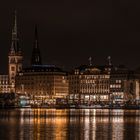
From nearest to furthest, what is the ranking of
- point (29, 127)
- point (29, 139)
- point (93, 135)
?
point (29, 139) → point (93, 135) → point (29, 127)

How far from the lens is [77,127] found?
83.2 metres

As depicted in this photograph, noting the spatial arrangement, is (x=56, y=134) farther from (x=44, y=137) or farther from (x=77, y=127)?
(x=77, y=127)

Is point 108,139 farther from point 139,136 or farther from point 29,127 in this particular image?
point 29,127

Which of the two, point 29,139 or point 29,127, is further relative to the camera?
point 29,127

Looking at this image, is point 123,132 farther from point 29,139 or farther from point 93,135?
point 29,139

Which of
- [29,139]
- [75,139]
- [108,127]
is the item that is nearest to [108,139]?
[75,139]

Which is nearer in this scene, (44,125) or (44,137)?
(44,137)

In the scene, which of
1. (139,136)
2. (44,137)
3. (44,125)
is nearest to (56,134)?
(44,137)

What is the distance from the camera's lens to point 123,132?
7481cm

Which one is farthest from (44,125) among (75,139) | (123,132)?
(75,139)

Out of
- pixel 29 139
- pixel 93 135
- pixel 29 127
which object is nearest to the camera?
pixel 29 139

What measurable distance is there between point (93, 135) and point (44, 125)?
1554 cm

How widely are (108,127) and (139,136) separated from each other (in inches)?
553

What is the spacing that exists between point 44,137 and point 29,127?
45.9 ft
